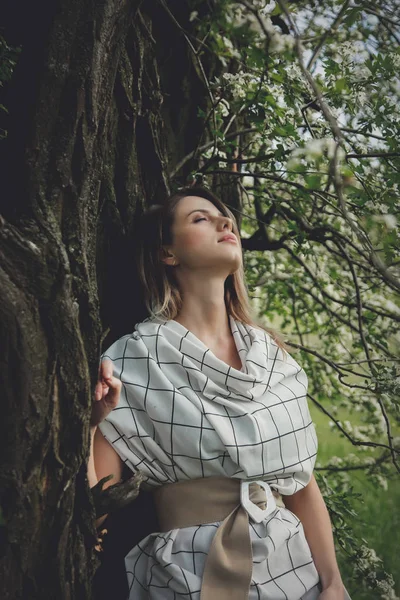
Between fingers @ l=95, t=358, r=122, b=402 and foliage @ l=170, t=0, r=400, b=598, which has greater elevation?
foliage @ l=170, t=0, r=400, b=598

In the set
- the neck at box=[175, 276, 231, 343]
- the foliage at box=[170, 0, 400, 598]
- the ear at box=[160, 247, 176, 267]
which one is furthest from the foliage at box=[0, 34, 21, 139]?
the neck at box=[175, 276, 231, 343]

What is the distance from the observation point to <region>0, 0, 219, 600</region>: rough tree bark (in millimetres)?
1311

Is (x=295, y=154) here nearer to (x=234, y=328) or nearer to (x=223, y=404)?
(x=234, y=328)

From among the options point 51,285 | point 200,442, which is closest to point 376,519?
point 200,442

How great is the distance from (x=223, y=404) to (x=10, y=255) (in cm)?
91

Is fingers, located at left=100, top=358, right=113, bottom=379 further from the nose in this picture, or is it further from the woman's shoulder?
the nose

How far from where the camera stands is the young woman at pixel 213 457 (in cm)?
181

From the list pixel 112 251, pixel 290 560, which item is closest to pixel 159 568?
pixel 290 560

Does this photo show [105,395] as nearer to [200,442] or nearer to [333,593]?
[200,442]

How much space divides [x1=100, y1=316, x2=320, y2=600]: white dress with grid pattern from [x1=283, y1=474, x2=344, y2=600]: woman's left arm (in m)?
0.05

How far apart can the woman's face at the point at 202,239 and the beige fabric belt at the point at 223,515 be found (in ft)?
2.35

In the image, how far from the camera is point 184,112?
9.10ft

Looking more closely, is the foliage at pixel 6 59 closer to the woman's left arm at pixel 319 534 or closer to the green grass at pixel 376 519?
the woman's left arm at pixel 319 534

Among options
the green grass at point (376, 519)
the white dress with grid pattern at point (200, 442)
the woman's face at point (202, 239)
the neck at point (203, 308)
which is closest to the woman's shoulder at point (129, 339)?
the white dress with grid pattern at point (200, 442)
